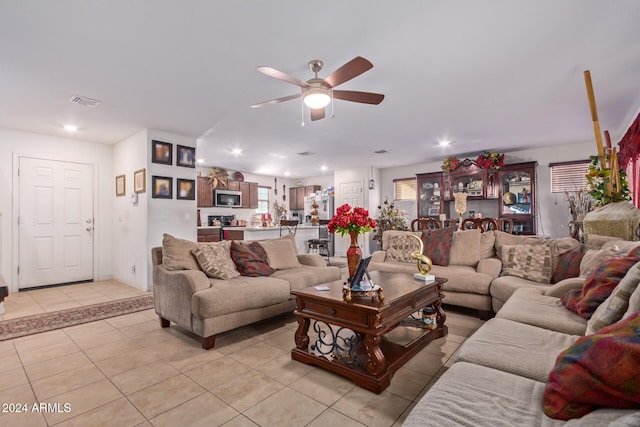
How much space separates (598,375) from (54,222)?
6.57 metres

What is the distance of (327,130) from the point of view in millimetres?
4930

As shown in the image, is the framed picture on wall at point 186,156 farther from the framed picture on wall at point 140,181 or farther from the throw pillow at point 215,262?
the throw pillow at point 215,262

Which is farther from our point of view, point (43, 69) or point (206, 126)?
point (206, 126)

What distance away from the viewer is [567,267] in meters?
2.89

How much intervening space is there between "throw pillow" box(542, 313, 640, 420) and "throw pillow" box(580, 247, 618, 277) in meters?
1.62

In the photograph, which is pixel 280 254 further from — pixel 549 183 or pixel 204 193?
pixel 549 183

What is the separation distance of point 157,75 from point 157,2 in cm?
112

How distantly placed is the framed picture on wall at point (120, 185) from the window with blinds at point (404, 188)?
599 cm

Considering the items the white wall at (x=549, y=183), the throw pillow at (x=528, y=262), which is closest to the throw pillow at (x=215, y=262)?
the throw pillow at (x=528, y=262)

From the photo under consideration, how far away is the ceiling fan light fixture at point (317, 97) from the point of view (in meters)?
2.71

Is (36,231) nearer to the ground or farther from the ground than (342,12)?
nearer to the ground

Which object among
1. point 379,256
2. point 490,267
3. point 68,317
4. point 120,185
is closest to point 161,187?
point 120,185

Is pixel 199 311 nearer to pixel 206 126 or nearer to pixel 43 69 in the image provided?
pixel 43 69

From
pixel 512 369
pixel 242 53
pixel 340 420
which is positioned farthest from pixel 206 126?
pixel 512 369
